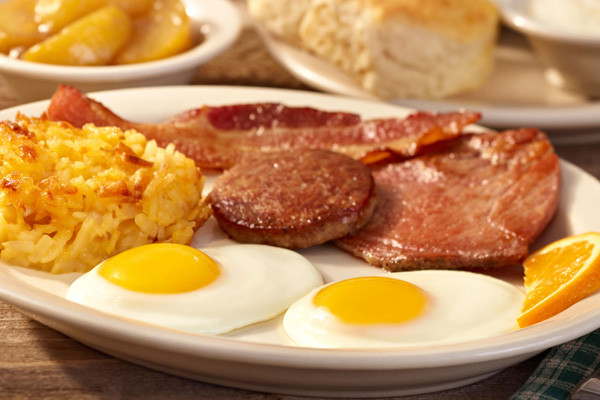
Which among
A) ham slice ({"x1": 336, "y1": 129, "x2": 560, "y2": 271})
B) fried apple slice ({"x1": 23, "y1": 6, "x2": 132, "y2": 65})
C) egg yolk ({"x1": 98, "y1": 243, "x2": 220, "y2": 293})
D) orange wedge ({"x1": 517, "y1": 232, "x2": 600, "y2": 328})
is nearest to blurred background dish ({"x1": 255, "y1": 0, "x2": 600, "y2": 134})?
ham slice ({"x1": 336, "y1": 129, "x2": 560, "y2": 271})

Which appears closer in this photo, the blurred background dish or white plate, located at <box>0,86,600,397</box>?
white plate, located at <box>0,86,600,397</box>

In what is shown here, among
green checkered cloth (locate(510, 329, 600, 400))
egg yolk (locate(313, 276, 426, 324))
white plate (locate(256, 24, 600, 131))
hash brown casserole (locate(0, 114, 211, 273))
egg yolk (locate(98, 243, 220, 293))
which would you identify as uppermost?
hash brown casserole (locate(0, 114, 211, 273))

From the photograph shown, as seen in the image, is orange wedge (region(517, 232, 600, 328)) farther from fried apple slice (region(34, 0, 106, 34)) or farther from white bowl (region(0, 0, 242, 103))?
fried apple slice (region(34, 0, 106, 34))

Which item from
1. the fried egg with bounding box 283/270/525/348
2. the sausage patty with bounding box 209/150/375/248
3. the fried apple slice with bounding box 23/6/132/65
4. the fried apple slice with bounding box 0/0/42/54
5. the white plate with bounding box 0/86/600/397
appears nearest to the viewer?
the white plate with bounding box 0/86/600/397

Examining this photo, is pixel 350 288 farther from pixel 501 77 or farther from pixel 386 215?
pixel 501 77

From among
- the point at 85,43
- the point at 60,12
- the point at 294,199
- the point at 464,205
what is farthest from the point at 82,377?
the point at 60,12

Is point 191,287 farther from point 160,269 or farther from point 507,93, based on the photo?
point 507,93
